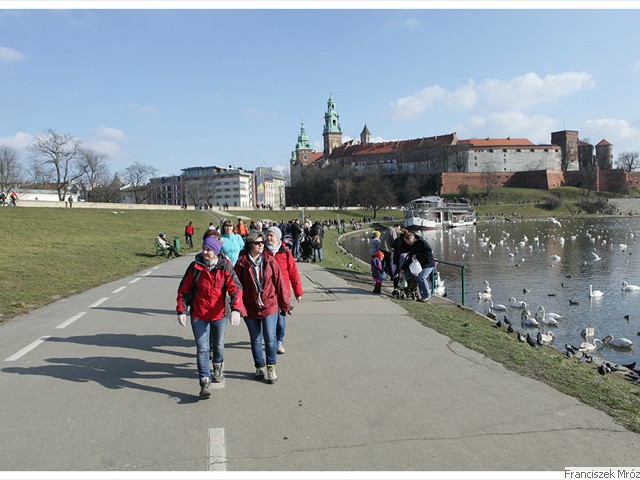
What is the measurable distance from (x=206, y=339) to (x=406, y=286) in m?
7.75

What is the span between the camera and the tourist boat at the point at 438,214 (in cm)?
7884

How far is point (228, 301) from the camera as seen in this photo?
5.95m

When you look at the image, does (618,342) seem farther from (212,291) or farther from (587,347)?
(212,291)

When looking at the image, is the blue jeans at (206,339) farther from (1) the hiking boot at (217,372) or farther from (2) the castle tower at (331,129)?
(2) the castle tower at (331,129)

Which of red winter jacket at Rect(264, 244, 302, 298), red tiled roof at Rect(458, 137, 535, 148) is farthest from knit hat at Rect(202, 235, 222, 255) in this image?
red tiled roof at Rect(458, 137, 535, 148)

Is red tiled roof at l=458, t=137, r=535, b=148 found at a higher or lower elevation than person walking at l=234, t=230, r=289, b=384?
higher

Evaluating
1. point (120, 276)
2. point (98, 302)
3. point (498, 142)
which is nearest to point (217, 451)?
point (98, 302)

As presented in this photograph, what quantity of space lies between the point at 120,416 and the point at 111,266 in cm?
1727

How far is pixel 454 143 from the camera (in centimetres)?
14675

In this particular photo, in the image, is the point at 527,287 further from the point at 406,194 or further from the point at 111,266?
the point at 406,194

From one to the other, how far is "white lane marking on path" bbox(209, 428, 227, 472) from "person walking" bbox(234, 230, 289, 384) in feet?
4.77

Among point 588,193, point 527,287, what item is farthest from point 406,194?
point 527,287

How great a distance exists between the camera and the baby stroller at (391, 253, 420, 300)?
1227 centimetres

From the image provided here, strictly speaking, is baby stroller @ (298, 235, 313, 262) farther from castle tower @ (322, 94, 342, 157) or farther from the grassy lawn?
castle tower @ (322, 94, 342, 157)
